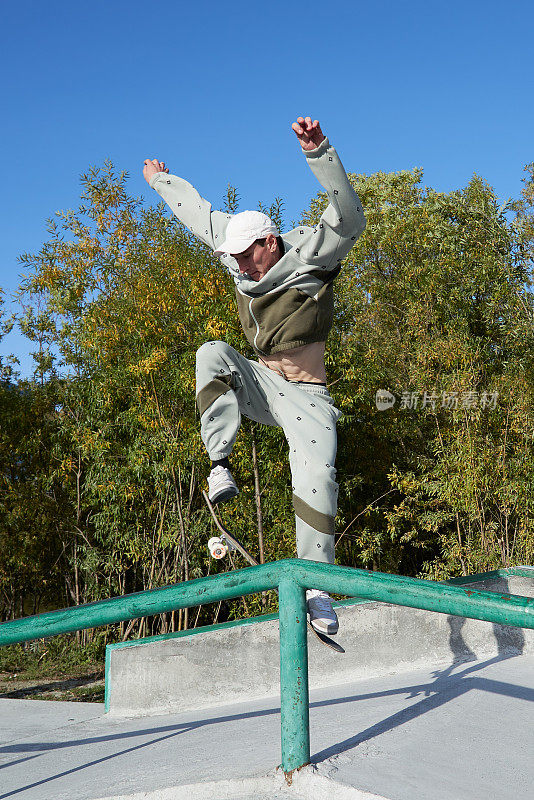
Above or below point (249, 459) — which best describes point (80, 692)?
below

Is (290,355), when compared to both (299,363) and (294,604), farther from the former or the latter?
(294,604)

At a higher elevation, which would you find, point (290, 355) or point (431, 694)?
point (290, 355)

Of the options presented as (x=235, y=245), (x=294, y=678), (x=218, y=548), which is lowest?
(x=294, y=678)

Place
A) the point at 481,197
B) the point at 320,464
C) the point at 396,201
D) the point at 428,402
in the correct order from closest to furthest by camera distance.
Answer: the point at 320,464 → the point at 428,402 → the point at 481,197 → the point at 396,201

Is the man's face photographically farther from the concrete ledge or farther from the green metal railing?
the concrete ledge

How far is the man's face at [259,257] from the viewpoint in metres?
2.05

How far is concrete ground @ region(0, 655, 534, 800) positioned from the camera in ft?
4.24

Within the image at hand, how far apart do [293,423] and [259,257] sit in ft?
1.64

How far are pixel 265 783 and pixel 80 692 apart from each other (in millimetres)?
4768

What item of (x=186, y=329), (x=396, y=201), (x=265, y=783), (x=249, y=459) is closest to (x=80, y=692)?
(x=249, y=459)

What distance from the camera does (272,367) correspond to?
2150 mm

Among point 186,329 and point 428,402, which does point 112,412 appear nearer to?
point 186,329

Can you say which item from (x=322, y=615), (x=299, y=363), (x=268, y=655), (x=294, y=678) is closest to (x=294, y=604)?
(x=294, y=678)

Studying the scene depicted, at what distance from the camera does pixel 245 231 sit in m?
2.04
